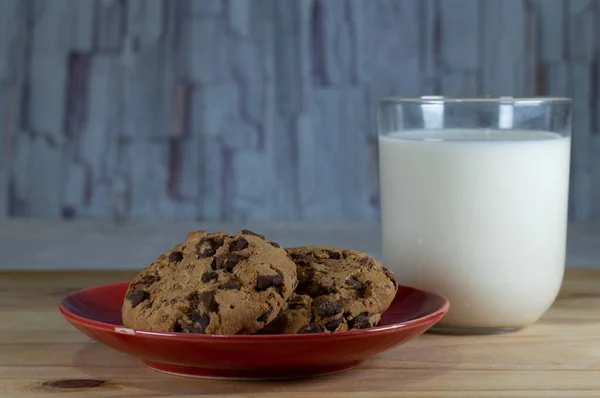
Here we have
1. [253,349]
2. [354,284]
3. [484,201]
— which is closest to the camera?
[253,349]

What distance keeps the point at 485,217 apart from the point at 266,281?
1.05 ft

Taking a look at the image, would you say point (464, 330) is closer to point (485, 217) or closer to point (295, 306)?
point (485, 217)

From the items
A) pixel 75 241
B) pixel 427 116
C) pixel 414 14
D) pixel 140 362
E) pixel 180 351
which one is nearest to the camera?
pixel 180 351

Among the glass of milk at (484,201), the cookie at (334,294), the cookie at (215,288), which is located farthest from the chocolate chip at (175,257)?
the glass of milk at (484,201)

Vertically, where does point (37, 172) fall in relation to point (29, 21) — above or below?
below

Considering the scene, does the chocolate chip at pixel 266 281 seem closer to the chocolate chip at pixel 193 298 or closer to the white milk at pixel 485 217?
the chocolate chip at pixel 193 298

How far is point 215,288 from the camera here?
77cm

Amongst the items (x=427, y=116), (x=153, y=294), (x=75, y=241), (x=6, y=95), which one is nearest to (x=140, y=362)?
(x=153, y=294)

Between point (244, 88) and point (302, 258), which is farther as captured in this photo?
point (244, 88)

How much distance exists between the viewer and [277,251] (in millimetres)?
807

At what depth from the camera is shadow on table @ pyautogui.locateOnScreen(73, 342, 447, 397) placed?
0.76 m

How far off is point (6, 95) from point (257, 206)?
26.6 inches

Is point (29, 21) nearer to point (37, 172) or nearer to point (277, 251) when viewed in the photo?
point (37, 172)

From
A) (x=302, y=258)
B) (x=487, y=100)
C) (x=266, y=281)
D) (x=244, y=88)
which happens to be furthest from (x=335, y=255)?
(x=244, y=88)
